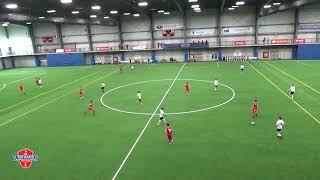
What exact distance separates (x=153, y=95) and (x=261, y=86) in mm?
15154

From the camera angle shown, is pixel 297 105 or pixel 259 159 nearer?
pixel 259 159

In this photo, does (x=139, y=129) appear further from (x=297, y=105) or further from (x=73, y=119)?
(x=297, y=105)

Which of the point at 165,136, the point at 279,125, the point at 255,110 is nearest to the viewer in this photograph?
the point at 279,125

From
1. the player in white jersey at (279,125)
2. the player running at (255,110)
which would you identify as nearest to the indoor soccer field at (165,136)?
the player in white jersey at (279,125)

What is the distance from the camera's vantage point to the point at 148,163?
1736 cm

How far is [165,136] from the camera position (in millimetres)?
21641

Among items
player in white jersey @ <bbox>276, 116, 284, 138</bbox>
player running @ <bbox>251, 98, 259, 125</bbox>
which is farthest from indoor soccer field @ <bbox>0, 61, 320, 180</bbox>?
player running @ <bbox>251, 98, 259, 125</bbox>

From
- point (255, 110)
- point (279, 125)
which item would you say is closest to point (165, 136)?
point (279, 125)

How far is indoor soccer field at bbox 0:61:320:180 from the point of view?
53.8 feet

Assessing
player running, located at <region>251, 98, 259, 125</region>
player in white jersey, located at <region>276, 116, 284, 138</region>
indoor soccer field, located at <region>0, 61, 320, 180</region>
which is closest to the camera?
indoor soccer field, located at <region>0, 61, 320, 180</region>

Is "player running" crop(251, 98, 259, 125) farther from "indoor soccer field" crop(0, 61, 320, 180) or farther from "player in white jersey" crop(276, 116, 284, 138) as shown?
"player in white jersey" crop(276, 116, 284, 138)

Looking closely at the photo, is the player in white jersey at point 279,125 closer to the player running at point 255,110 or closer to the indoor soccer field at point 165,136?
the indoor soccer field at point 165,136

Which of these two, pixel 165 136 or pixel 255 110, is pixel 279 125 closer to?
pixel 255 110

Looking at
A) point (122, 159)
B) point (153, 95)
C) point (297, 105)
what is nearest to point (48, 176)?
point (122, 159)
